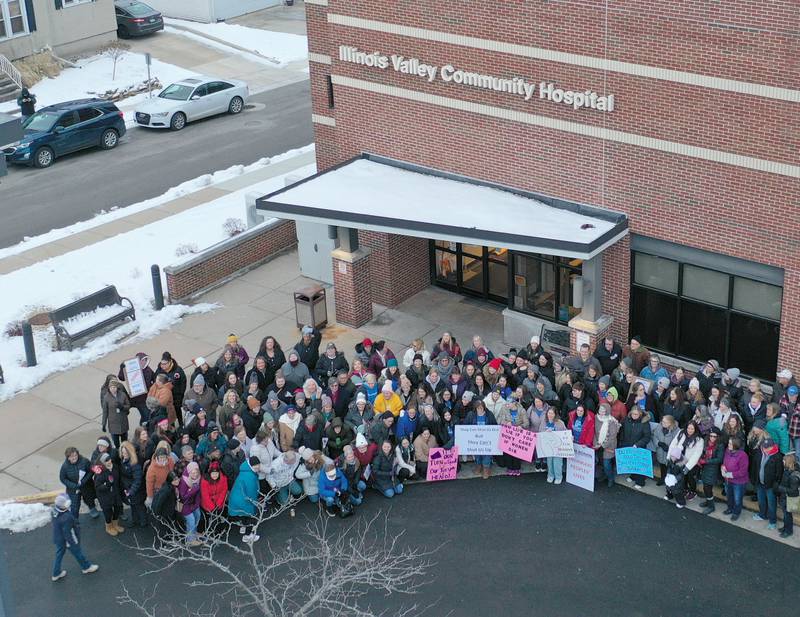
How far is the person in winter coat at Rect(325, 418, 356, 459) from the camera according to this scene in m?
18.2

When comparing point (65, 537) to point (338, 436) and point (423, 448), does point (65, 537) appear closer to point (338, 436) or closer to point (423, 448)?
point (338, 436)

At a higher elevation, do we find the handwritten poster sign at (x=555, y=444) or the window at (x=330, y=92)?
the window at (x=330, y=92)

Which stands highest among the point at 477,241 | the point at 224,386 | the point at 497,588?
the point at 477,241

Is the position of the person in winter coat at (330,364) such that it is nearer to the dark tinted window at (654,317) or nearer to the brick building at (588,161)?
the brick building at (588,161)

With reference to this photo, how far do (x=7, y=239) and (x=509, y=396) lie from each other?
1701 centimetres

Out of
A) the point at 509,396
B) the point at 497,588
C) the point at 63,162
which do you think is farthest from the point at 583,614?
the point at 63,162

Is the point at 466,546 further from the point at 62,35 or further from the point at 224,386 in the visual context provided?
the point at 62,35

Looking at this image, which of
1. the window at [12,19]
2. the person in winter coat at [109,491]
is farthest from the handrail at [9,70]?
the person in winter coat at [109,491]

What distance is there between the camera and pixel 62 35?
151ft

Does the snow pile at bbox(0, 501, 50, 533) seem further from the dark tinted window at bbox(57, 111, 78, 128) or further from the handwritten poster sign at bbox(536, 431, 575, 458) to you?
the dark tinted window at bbox(57, 111, 78, 128)

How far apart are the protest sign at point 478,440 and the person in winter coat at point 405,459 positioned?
0.77m

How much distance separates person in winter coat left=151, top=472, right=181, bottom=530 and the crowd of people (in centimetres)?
2

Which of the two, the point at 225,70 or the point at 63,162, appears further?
the point at 225,70

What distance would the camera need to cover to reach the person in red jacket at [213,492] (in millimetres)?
16992
